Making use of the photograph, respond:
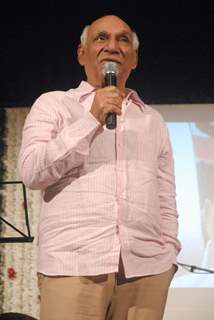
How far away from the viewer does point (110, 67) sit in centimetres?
136

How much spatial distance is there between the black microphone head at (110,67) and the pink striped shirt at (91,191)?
11 cm

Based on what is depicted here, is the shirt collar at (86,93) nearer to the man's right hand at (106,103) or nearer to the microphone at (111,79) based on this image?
the microphone at (111,79)

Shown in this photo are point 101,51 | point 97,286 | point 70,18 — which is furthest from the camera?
point 70,18

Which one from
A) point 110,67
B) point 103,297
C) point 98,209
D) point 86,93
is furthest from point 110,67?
point 103,297

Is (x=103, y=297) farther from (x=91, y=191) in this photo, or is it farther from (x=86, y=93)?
(x=86, y=93)

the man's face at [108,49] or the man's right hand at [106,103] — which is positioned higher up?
the man's face at [108,49]

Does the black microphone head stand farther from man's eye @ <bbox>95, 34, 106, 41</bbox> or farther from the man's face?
man's eye @ <bbox>95, 34, 106, 41</bbox>

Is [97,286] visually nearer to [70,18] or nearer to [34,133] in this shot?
[34,133]

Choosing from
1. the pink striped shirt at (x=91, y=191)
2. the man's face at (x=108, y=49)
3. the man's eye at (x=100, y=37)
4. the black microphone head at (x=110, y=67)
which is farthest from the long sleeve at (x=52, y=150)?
the man's eye at (x=100, y=37)

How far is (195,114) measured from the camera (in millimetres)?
3271

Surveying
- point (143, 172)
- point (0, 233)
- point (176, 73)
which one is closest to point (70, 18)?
point (176, 73)

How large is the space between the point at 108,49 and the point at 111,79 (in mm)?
224

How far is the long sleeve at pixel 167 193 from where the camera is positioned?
4.73ft

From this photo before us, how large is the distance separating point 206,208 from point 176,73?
88 centimetres
